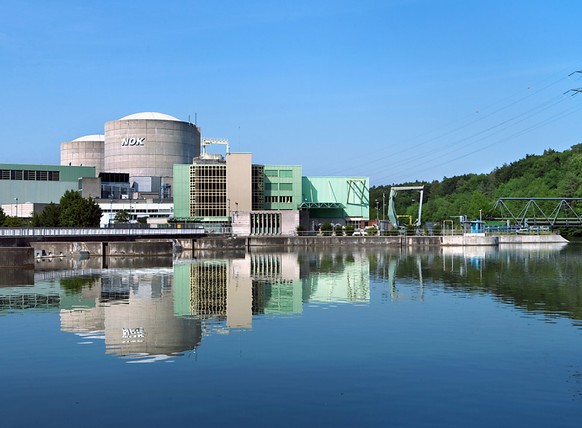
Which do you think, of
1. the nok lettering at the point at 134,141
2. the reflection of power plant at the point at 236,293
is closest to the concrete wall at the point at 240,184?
the nok lettering at the point at 134,141

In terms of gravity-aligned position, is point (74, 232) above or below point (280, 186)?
below

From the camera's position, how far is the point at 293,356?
71.1ft

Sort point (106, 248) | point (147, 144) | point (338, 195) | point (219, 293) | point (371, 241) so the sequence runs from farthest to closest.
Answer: point (147, 144) → point (338, 195) → point (371, 241) → point (106, 248) → point (219, 293)

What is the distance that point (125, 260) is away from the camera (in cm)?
7788

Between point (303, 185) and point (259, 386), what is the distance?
5015 inches

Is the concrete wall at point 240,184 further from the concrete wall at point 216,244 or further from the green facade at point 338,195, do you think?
the concrete wall at point 216,244

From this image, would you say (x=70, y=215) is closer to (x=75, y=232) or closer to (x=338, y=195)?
(x=75, y=232)

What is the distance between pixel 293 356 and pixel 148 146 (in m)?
150

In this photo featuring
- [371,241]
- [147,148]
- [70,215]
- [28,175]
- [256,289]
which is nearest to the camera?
[256,289]

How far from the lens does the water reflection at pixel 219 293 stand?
2714 centimetres

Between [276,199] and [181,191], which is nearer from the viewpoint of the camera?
[181,191]

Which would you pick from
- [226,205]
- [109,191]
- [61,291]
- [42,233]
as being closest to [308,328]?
[61,291]

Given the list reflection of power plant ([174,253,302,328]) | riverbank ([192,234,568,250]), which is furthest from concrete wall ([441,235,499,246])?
reflection of power plant ([174,253,302,328])

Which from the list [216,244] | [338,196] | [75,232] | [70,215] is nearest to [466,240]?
[338,196]
